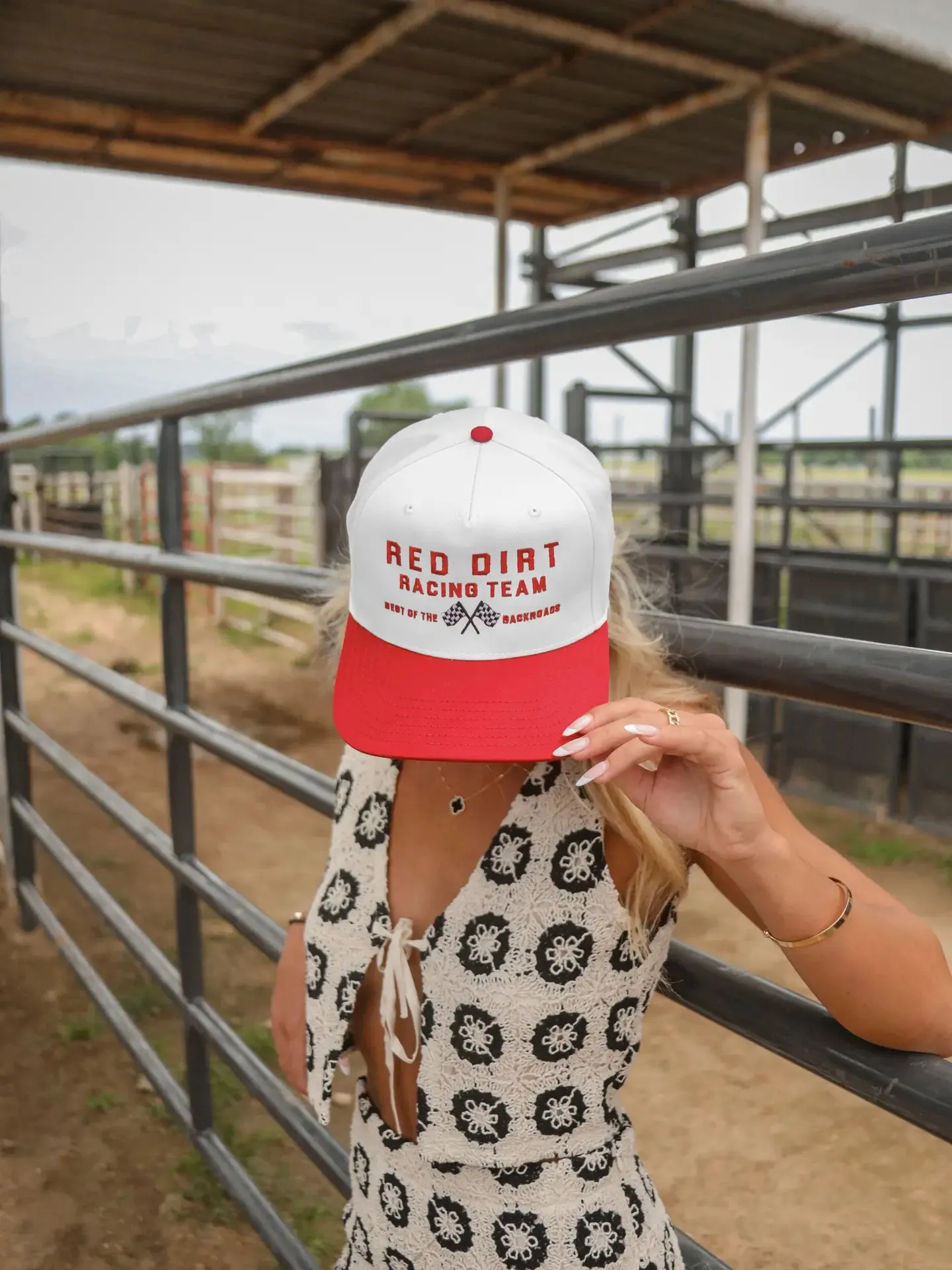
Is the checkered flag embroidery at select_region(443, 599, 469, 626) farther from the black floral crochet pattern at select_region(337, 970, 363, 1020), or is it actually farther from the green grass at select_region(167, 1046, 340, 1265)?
the green grass at select_region(167, 1046, 340, 1265)

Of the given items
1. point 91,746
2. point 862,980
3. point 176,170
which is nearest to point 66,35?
point 176,170

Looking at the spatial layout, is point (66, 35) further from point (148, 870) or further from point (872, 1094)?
point (872, 1094)

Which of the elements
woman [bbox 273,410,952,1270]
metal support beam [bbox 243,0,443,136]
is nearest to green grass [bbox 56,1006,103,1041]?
woman [bbox 273,410,952,1270]

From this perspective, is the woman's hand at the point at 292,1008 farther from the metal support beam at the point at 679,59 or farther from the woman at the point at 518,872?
the metal support beam at the point at 679,59

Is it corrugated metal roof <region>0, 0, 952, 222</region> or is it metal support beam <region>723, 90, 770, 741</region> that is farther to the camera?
metal support beam <region>723, 90, 770, 741</region>

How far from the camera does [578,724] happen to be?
2.25ft

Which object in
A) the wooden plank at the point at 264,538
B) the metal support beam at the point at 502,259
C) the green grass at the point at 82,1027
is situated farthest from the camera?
the wooden plank at the point at 264,538

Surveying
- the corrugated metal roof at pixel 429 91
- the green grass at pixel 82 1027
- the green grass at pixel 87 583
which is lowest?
the green grass at pixel 82 1027

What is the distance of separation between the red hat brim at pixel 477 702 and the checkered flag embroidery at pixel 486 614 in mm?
27

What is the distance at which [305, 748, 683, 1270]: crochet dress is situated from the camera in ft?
2.74

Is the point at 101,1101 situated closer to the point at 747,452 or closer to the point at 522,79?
the point at 747,452

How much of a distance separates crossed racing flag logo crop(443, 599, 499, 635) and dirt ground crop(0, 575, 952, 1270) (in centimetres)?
148

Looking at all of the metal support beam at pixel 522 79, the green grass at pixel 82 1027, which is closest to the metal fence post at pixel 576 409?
the metal support beam at pixel 522 79

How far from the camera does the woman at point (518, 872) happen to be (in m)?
0.68
